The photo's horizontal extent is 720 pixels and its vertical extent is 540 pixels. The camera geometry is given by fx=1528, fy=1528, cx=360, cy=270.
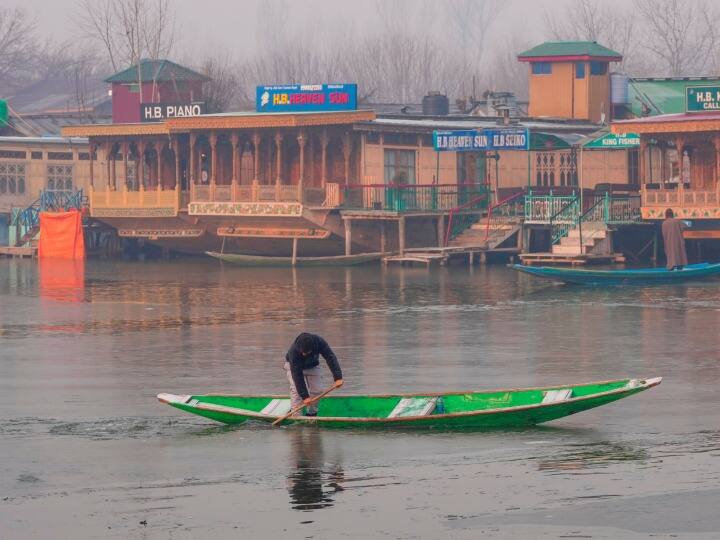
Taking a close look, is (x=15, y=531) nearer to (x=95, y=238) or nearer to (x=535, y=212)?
(x=535, y=212)

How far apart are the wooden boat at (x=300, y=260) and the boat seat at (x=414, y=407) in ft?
97.3

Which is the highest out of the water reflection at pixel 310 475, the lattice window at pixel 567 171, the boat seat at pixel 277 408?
the lattice window at pixel 567 171

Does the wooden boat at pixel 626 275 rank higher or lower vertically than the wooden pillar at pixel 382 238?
lower

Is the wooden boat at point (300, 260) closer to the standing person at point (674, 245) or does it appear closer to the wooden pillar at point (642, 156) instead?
the wooden pillar at point (642, 156)

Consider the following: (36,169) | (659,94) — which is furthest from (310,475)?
(36,169)

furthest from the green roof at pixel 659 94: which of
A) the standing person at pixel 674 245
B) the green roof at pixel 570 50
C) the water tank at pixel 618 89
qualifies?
the standing person at pixel 674 245

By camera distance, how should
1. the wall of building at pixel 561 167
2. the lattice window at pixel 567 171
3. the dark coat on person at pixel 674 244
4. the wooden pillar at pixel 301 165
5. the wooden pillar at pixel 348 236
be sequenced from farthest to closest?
the lattice window at pixel 567 171 < the wall of building at pixel 561 167 < the wooden pillar at pixel 301 165 < the wooden pillar at pixel 348 236 < the dark coat on person at pixel 674 244

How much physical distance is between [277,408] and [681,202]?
28.0 meters

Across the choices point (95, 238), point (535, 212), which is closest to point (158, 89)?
point (95, 238)

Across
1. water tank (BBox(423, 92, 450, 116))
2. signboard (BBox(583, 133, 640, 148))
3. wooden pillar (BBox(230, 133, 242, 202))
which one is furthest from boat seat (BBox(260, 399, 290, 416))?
water tank (BBox(423, 92, 450, 116))

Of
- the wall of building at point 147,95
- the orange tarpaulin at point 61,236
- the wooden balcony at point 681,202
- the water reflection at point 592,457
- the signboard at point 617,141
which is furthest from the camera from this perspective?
the wall of building at point 147,95

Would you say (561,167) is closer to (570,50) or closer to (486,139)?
(570,50)

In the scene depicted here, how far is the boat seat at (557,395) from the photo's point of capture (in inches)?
669

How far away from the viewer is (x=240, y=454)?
647 inches
